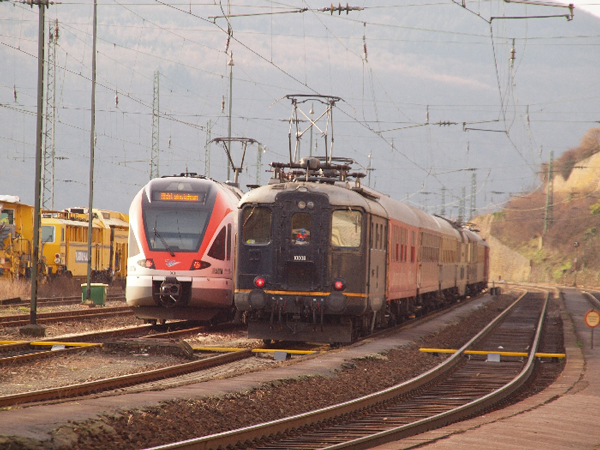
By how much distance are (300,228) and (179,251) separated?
381 cm

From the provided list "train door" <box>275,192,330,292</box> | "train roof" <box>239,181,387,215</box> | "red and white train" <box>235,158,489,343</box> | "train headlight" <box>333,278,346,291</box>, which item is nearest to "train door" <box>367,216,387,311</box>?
"red and white train" <box>235,158,489,343</box>

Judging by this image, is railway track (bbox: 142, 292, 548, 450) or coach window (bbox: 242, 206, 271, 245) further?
coach window (bbox: 242, 206, 271, 245)

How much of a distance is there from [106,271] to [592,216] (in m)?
62.3

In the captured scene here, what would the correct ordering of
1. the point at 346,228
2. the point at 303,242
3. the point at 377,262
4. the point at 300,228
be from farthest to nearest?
the point at 377,262
the point at 346,228
the point at 300,228
the point at 303,242

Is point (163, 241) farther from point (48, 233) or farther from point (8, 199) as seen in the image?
point (48, 233)

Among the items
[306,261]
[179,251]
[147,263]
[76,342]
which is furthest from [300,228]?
[76,342]

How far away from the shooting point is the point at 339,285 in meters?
16.5

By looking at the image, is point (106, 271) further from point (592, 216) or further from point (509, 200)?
point (509, 200)

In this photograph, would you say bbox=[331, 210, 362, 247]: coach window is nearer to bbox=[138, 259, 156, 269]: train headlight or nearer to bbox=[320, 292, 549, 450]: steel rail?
bbox=[320, 292, 549, 450]: steel rail

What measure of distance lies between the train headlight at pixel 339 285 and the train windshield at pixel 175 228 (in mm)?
4234

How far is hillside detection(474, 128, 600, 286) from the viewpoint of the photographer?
287 ft

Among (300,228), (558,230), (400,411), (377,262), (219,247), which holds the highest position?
(558,230)

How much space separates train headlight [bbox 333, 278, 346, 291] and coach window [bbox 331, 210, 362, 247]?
2.40 feet

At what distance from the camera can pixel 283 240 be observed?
55.1 feet
